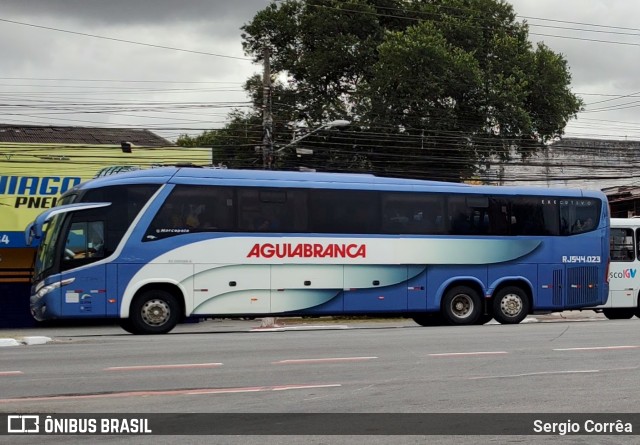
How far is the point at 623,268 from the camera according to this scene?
100 ft

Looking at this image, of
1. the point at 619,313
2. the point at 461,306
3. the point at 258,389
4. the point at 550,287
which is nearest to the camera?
the point at 258,389

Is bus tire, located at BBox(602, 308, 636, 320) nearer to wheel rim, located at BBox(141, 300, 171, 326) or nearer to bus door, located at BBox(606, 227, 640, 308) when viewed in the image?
bus door, located at BBox(606, 227, 640, 308)

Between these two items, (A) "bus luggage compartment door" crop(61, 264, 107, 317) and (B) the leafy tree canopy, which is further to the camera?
(B) the leafy tree canopy

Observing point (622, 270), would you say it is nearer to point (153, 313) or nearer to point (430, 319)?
point (430, 319)

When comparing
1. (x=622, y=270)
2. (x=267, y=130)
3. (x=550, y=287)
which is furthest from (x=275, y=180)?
(x=622, y=270)

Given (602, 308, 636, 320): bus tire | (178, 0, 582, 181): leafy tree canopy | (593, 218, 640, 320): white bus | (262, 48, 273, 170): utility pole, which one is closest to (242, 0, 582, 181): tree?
(178, 0, 582, 181): leafy tree canopy

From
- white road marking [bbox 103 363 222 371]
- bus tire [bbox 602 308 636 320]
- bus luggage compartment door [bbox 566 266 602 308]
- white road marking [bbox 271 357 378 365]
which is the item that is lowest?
bus tire [bbox 602 308 636 320]

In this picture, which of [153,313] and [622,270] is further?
[622,270]

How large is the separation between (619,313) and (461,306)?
9791 mm

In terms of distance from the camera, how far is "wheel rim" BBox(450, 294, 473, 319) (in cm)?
2466

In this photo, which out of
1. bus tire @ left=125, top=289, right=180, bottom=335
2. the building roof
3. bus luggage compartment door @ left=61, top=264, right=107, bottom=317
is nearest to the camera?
bus luggage compartment door @ left=61, top=264, right=107, bottom=317

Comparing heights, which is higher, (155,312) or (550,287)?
(550,287)

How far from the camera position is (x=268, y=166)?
3462cm

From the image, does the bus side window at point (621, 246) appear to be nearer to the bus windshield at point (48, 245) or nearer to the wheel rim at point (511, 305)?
the wheel rim at point (511, 305)
